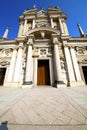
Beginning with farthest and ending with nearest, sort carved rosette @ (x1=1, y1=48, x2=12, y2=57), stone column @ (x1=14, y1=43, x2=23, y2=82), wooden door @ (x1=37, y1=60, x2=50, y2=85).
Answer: carved rosette @ (x1=1, y1=48, x2=12, y2=57), wooden door @ (x1=37, y1=60, x2=50, y2=85), stone column @ (x1=14, y1=43, x2=23, y2=82)

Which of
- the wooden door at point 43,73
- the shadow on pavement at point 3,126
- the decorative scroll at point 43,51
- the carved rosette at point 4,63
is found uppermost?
the decorative scroll at point 43,51

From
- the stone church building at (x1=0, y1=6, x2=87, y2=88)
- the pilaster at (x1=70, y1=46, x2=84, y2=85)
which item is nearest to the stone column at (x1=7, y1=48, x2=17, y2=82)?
the stone church building at (x1=0, y1=6, x2=87, y2=88)

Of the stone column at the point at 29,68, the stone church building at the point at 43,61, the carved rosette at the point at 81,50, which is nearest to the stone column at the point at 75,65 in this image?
the stone church building at the point at 43,61

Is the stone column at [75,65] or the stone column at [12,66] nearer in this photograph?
the stone column at [75,65]

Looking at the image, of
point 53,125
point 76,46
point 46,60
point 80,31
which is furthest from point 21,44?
point 80,31

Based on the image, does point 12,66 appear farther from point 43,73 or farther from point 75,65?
point 75,65

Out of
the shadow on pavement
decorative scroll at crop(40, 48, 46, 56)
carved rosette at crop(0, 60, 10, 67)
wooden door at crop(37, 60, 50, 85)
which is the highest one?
decorative scroll at crop(40, 48, 46, 56)

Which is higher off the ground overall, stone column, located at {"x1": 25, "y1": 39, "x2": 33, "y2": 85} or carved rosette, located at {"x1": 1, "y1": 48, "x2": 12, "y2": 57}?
carved rosette, located at {"x1": 1, "y1": 48, "x2": 12, "y2": 57}

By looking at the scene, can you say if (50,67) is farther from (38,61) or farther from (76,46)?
(76,46)

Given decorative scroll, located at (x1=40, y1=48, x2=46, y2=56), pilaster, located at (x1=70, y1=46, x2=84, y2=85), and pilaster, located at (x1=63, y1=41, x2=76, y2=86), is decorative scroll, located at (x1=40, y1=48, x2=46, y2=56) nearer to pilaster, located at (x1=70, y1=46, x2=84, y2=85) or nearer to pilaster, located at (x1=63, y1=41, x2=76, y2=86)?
pilaster, located at (x1=63, y1=41, x2=76, y2=86)

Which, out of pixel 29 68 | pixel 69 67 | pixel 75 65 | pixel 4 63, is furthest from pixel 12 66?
pixel 75 65

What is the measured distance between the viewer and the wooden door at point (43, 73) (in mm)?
11367

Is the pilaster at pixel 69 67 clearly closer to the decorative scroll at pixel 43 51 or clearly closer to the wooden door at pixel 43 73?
the wooden door at pixel 43 73

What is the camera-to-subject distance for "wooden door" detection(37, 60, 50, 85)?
11.4 metres
